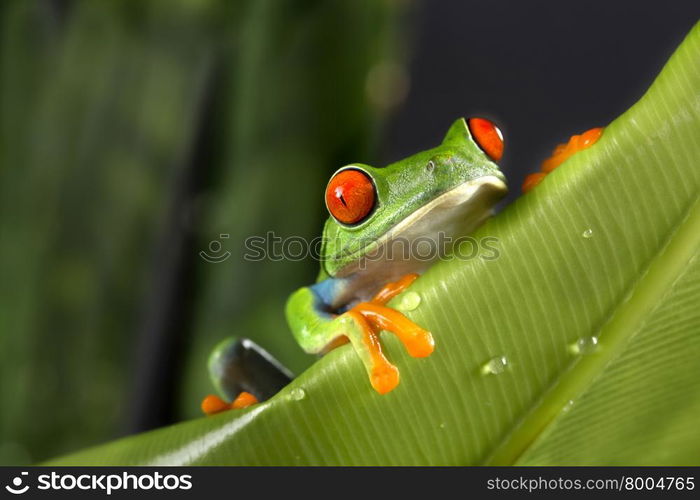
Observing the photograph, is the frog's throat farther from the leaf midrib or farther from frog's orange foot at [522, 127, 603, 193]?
the leaf midrib

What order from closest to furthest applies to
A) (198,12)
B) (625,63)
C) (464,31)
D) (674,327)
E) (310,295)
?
1. (674,327)
2. (310,295)
3. (198,12)
4. (625,63)
5. (464,31)

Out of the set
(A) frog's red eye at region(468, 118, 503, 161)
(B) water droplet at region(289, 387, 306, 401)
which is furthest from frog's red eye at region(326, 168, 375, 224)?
(B) water droplet at region(289, 387, 306, 401)

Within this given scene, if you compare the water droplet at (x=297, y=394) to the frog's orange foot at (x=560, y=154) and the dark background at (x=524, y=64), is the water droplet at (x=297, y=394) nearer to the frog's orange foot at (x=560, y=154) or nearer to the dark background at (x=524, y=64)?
the frog's orange foot at (x=560, y=154)

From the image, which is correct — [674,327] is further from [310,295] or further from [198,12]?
[198,12]

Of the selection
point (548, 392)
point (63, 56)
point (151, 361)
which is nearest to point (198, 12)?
point (63, 56)
